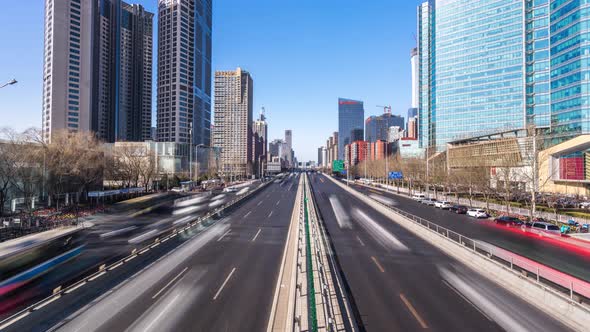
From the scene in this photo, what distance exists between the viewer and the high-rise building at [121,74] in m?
158

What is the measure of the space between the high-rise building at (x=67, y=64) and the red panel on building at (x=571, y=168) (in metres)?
149

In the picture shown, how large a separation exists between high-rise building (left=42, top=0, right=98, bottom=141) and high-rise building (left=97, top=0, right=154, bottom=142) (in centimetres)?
1972

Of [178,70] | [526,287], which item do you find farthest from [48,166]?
[178,70]

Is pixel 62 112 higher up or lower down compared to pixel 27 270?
higher up

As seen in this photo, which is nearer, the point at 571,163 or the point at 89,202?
the point at 89,202

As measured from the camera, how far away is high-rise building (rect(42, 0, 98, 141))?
124m

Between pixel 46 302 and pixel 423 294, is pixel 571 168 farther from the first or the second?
pixel 46 302

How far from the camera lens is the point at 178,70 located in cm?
16475

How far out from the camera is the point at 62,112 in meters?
126

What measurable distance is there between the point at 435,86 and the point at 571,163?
73558 mm

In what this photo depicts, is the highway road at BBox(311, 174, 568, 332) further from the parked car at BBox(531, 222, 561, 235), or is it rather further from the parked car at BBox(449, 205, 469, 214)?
the parked car at BBox(449, 205, 469, 214)

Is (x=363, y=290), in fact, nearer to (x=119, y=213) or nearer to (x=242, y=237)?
(x=242, y=237)

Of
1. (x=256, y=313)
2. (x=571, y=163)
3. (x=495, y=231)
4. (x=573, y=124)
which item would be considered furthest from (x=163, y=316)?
(x=573, y=124)

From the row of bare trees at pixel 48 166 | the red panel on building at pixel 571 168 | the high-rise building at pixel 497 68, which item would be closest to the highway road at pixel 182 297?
the row of bare trees at pixel 48 166
